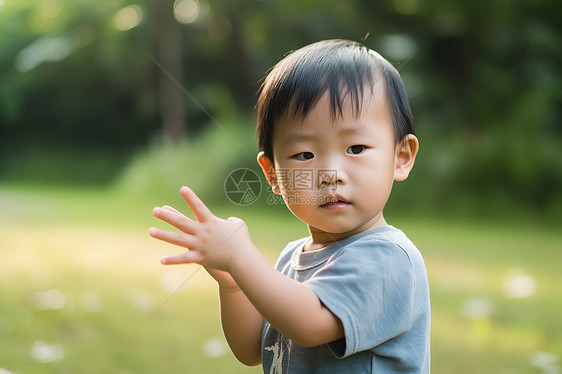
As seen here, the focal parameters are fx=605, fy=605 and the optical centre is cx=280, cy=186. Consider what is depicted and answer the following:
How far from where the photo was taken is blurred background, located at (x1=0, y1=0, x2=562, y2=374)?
2049 millimetres

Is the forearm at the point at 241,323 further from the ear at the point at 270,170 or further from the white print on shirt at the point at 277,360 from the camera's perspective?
the ear at the point at 270,170

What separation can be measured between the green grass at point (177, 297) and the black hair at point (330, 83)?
100 cm

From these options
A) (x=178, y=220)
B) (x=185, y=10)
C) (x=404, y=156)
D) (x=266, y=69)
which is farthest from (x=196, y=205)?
(x=185, y=10)

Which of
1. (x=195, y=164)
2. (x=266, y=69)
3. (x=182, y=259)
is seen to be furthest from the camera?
(x=266, y=69)

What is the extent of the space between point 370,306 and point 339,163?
8.2 inches

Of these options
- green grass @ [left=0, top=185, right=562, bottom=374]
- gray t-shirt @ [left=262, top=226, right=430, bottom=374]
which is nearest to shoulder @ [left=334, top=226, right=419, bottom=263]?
gray t-shirt @ [left=262, top=226, right=430, bottom=374]

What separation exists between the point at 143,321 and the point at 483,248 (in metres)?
2.08

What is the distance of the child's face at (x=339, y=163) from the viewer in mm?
882

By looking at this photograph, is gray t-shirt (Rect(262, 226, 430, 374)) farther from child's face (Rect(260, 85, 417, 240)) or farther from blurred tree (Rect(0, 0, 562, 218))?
blurred tree (Rect(0, 0, 562, 218))

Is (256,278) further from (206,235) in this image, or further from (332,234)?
(332,234)

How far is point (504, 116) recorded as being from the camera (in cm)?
548

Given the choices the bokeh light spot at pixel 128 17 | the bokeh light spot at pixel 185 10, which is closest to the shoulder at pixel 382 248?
the bokeh light spot at pixel 185 10

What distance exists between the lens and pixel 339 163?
0.88 m

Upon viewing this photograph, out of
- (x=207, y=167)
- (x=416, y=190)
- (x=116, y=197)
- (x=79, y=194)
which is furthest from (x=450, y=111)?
(x=79, y=194)
